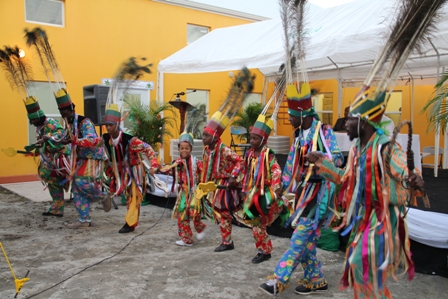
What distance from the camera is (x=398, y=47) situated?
281 cm

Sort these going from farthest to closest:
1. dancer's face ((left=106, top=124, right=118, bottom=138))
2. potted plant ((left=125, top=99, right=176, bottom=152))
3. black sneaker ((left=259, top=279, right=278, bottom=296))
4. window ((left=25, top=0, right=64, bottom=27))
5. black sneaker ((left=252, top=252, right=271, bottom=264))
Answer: window ((left=25, top=0, right=64, bottom=27)) < potted plant ((left=125, top=99, right=176, bottom=152)) < dancer's face ((left=106, top=124, right=118, bottom=138)) < black sneaker ((left=252, top=252, right=271, bottom=264)) < black sneaker ((left=259, top=279, right=278, bottom=296))

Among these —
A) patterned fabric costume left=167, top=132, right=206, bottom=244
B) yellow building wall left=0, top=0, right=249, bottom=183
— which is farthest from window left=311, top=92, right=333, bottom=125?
patterned fabric costume left=167, top=132, right=206, bottom=244

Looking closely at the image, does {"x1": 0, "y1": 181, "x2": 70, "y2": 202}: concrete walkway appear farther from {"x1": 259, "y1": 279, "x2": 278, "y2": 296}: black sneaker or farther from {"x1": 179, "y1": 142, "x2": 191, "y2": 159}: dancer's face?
{"x1": 259, "y1": 279, "x2": 278, "y2": 296}: black sneaker

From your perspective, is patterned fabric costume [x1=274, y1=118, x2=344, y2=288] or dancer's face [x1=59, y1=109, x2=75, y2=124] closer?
patterned fabric costume [x1=274, y1=118, x2=344, y2=288]

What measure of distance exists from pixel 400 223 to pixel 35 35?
16.9ft

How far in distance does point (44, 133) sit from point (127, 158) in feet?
4.91

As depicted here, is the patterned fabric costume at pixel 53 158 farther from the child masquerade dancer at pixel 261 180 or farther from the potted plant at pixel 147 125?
the child masquerade dancer at pixel 261 180

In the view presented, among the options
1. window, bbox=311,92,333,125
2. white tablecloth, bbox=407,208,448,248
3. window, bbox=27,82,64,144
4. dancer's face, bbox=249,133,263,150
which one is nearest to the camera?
white tablecloth, bbox=407,208,448,248

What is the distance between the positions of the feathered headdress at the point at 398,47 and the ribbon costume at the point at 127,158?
10.8ft

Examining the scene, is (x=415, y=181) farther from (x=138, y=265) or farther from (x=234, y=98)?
(x=138, y=265)

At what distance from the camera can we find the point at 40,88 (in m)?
9.90

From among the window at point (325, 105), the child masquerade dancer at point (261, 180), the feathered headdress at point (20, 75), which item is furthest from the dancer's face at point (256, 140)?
the window at point (325, 105)

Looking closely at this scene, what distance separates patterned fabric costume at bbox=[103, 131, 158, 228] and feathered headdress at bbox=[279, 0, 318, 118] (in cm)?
251

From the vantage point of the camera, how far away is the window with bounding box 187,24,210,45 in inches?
491
